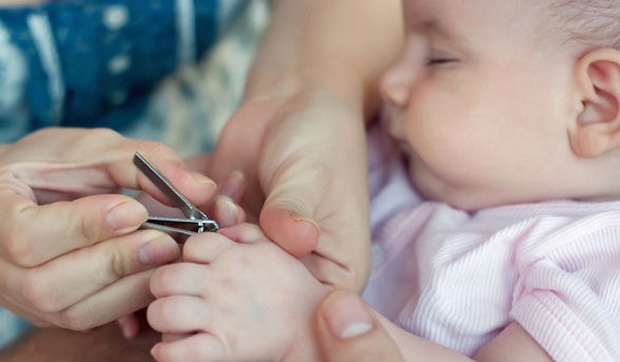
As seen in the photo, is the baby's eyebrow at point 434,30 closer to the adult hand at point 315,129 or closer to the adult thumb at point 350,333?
the adult hand at point 315,129

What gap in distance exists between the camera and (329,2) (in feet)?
4.52

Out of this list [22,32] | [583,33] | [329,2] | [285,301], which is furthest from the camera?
[329,2]

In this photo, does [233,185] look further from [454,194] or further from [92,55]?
[92,55]

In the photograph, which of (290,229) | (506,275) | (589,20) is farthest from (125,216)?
(589,20)

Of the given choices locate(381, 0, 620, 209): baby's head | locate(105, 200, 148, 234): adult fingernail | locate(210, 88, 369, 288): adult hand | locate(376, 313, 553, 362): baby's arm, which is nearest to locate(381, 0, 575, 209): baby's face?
locate(381, 0, 620, 209): baby's head

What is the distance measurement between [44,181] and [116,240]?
16 cm

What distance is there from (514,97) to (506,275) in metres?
0.22

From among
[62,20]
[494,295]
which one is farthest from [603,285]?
[62,20]

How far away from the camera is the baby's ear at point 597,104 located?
3.01 ft

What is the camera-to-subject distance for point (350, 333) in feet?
2.43

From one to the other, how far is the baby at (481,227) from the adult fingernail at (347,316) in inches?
1.9

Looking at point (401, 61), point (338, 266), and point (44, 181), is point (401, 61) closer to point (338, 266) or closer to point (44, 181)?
point (338, 266)

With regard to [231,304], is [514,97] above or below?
above

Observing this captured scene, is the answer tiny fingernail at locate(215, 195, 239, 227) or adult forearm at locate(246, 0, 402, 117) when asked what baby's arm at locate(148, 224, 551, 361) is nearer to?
tiny fingernail at locate(215, 195, 239, 227)
